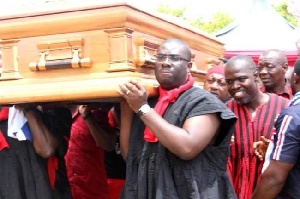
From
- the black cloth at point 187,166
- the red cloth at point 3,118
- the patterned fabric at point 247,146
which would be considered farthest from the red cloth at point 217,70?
the red cloth at point 3,118

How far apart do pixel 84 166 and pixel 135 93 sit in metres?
1.64

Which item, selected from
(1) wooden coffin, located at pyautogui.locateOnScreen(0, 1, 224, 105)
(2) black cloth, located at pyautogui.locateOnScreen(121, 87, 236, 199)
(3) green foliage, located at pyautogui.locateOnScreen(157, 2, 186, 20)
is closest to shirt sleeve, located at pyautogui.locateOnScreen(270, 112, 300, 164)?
(2) black cloth, located at pyautogui.locateOnScreen(121, 87, 236, 199)

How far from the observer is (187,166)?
110 inches

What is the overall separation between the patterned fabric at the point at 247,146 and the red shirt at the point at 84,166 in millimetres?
1215

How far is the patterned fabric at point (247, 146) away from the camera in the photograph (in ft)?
11.2

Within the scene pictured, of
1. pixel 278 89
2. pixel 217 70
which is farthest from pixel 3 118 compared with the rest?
pixel 278 89

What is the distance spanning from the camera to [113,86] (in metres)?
2.89

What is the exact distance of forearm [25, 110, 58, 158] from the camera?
136 inches

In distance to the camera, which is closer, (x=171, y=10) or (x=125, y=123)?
(x=125, y=123)

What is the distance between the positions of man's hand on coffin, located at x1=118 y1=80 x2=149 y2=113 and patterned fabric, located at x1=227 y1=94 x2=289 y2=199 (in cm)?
96

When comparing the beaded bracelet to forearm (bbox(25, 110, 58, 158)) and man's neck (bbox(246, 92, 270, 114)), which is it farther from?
man's neck (bbox(246, 92, 270, 114))

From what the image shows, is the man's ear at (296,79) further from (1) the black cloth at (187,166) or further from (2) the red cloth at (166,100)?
(2) the red cloth at (166,100)

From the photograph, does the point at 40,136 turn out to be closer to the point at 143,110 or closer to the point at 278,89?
the point at 143,110

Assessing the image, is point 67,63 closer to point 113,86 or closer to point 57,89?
point 57,89
